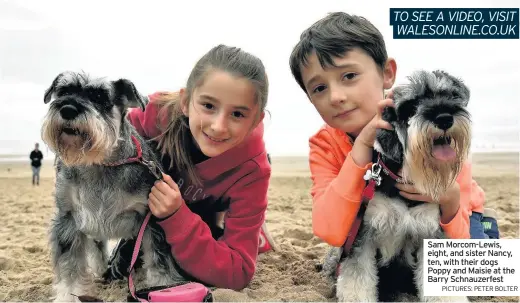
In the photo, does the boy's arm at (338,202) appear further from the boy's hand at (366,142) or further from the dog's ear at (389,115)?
the dog's ear at (389,115)

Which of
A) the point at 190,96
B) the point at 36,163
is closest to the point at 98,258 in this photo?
the point at 190,96

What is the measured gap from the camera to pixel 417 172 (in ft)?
10.0

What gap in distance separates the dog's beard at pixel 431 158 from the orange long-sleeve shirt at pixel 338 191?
291 mm

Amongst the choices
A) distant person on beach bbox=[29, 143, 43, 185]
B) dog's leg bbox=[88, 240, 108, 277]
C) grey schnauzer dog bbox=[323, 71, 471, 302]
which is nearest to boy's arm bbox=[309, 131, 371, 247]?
grey schnauzer dog bbox=[323, 71, 471, 302]

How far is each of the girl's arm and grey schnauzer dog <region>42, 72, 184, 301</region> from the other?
0.15 metres

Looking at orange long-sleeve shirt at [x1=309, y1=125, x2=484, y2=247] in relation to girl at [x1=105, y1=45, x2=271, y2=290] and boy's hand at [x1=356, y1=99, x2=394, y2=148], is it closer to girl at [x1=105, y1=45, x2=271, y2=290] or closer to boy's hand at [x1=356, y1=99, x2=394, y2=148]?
boy's hand at [x1=356, y1=99, x2=394, y2=148]

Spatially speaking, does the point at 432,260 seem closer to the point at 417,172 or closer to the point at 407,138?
the point at 417,172

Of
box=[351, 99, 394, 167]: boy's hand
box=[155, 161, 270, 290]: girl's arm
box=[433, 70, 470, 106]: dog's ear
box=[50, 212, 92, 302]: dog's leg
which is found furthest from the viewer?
box=[155, 161, 270, 290]: girl's arm

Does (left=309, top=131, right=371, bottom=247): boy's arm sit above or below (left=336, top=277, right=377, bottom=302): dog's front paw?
above

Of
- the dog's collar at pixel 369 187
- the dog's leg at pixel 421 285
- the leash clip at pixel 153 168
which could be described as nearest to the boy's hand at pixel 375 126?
the dog's collar at pixel 369 187

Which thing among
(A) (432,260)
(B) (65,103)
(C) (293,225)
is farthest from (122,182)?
(C) (293,225)

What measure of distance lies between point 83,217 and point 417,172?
238 centimetres

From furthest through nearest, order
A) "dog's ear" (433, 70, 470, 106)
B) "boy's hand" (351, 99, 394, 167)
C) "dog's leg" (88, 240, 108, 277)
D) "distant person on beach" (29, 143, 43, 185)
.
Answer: "distant person on beach" (29, 143, 43, 185) → "dog's leg" (88, 240, 108, 277) → "boy's hand" (351, 99, 394, 167) → "dog's ear" (433, 70, 470, 106)

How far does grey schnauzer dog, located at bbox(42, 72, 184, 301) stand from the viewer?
335 cm
